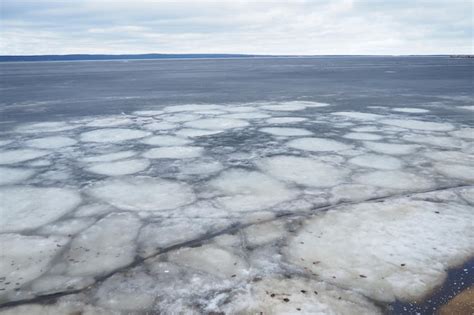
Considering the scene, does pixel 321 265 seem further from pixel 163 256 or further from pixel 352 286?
→ pixel 163 256

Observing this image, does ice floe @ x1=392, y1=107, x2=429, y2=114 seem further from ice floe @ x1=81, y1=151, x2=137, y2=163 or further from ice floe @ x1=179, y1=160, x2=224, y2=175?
ice floe @ x1=81, y1=151, x2=137, y2=163

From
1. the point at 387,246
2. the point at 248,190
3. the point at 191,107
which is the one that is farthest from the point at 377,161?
the point at 191,107

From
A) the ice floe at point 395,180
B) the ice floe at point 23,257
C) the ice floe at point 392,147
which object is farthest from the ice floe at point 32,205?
the ice floe at point 392,147

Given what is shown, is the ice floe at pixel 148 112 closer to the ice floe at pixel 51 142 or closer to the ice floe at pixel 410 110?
the ice floe at pixel 51 142

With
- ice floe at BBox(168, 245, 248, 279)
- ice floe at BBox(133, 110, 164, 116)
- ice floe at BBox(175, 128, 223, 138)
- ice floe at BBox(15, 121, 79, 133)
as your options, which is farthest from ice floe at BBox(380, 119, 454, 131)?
ice floe at BBox(15, 121, 79, 133)

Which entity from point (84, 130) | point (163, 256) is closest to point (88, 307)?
point (163, 256)
